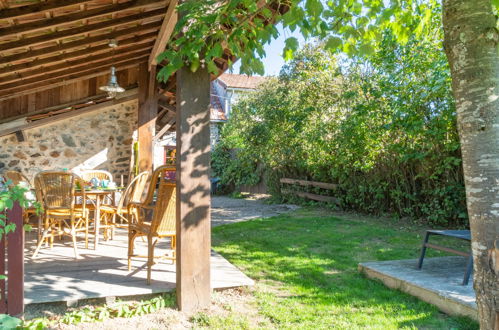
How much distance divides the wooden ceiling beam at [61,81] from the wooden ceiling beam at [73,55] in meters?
0.91

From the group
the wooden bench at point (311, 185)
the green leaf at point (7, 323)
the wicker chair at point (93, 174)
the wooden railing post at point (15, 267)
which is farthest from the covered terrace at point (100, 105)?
the wooden bench at point (311, 185)

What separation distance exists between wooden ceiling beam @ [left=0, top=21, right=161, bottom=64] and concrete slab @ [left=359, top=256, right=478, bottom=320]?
12.8 feet

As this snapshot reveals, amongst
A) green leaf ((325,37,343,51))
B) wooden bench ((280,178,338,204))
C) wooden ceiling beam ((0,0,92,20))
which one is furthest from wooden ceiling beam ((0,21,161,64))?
wooden bench ((280,178,338,204))

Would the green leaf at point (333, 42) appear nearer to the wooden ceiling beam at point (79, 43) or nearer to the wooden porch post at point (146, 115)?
the wooden ceiling beam at point (79, 43)

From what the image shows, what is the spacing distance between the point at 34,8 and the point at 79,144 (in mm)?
3828

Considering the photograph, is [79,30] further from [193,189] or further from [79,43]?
[193,189]

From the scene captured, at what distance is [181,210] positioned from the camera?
284 cm

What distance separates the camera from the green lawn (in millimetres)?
2686

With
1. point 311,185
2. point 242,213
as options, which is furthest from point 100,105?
point 311,185

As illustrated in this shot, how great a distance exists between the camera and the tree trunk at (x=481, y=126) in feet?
4.40

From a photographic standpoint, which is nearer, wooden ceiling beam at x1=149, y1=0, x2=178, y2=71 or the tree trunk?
the tree trunk

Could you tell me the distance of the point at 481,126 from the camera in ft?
4.43

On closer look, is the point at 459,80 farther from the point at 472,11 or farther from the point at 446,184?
the point at 446,184

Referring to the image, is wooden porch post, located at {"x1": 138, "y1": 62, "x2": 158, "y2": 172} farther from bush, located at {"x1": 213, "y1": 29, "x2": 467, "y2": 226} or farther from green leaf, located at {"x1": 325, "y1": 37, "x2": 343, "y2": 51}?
green leaf, located at {"x1": 325, "y1": 37, "x2": 343, "y2": 51}
